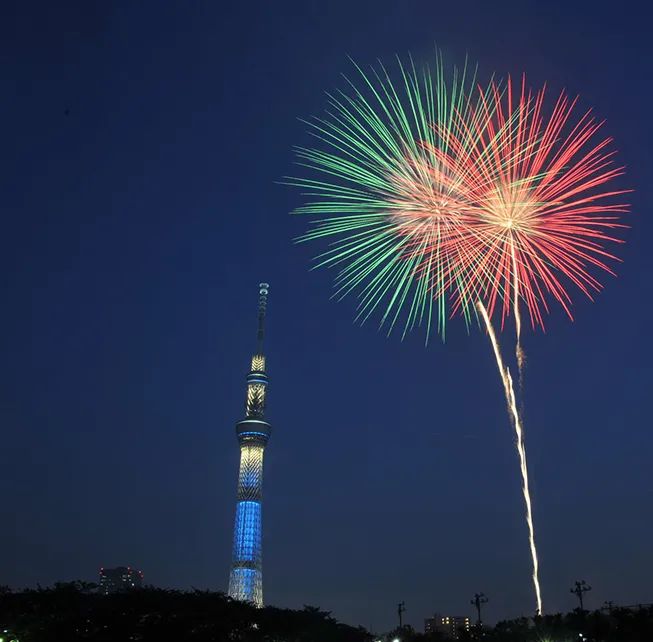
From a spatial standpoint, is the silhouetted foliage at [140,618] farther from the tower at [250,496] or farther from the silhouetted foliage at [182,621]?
the tower at [250,496]

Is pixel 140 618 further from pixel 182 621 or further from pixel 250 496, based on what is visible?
pixel 250 496

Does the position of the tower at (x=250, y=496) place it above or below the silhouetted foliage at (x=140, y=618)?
above

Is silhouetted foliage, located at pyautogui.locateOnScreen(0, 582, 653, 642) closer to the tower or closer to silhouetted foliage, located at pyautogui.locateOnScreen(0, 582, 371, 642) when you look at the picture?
silhouetted foliage, located at pyautogui.locateOnScreen(0, 582, 371, 642)

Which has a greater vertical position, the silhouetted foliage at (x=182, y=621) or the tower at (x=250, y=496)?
the tower at (x=250, y=496)

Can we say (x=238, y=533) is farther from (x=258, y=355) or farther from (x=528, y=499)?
(x=528, y=499)

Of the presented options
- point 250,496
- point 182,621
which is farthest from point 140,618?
point 250,496

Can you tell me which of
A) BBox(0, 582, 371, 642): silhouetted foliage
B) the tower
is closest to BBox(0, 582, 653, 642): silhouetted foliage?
BBox(0, 582, 371, 642): silhouetted foliage

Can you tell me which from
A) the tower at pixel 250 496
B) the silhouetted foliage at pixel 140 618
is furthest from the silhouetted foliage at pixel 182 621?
the tower at pixel 250 496

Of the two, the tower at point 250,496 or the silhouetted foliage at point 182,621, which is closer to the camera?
the silhouetted foliage at point 182,621
